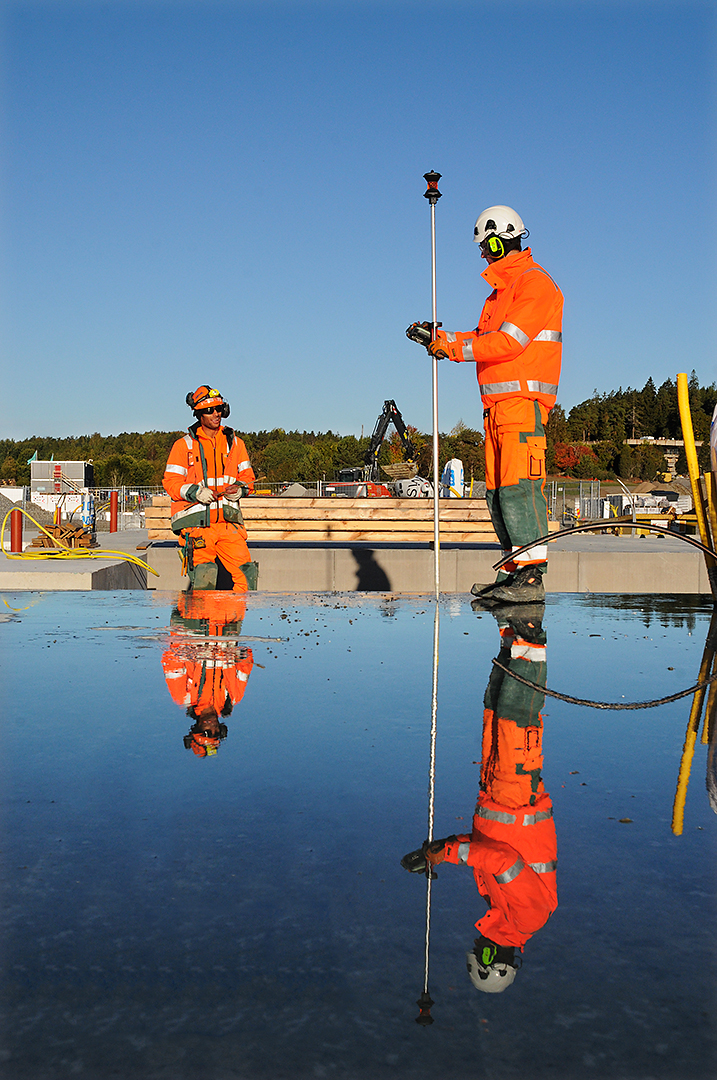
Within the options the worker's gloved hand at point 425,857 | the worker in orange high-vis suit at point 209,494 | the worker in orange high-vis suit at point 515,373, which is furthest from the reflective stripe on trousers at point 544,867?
the worker in orange high-vis suit at point 209,494

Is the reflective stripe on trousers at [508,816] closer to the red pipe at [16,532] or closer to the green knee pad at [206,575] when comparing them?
the green knee pad at [206,575]

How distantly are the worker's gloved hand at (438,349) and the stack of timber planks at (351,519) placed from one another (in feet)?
21.7

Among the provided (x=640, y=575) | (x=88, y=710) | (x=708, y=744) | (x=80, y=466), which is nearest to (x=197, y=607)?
(x=88, y=710)

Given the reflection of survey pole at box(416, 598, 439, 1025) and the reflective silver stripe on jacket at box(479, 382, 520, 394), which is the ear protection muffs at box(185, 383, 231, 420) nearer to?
the reflective silver stripe on jacket at box(479, 382, 520, 394)

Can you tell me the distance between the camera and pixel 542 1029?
1.17m

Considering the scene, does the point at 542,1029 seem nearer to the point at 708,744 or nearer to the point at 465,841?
the point at 465,841

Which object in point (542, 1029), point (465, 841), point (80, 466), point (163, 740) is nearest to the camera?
point (542, 1029)

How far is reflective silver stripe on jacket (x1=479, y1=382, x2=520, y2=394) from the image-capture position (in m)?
5.52

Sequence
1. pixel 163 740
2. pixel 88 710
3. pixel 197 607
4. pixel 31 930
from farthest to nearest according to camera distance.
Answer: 1. pixel 197 607
2. pixel 88 710
3. pixel 163 740
4. pixel 31 930

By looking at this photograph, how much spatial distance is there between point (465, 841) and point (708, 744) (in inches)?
43.6

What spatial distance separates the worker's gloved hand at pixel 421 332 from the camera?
5.94 m

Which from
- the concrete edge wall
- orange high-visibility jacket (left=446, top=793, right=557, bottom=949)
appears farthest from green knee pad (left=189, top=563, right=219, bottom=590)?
orange high-visibility jacket (left=446, top=793, right=557, bottom=949)

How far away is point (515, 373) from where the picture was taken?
5531 millimetres

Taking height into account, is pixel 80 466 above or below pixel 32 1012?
above
